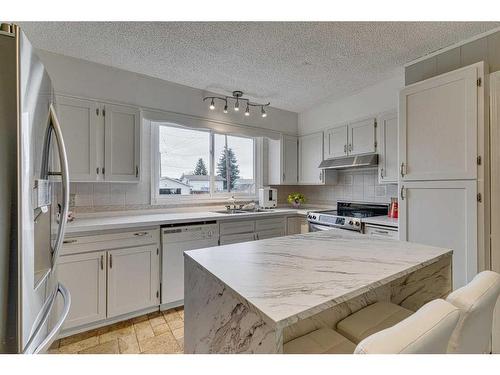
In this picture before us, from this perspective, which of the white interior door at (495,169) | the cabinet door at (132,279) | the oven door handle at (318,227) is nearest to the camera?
the white interior door at (495,169)

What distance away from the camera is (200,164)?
338 cm

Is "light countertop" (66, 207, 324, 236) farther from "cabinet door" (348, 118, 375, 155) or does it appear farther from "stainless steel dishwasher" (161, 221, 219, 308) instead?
"cabinet door" (348, 118, 375, 155)

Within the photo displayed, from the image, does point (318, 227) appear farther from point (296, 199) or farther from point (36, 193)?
point (36, 193)

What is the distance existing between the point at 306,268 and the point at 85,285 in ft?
6.27

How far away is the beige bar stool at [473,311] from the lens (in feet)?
2.52

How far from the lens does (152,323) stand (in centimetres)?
222

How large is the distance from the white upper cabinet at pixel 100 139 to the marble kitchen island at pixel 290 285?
5.46 feet

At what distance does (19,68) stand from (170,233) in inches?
72.6

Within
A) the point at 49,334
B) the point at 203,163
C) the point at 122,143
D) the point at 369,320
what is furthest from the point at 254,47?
the point at 49,334

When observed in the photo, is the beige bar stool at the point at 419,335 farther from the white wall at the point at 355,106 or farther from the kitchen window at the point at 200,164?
the kitchen window at the point at 200,164

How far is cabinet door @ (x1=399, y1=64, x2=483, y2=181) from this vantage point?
184 cm

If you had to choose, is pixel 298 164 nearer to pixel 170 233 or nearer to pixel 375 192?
pixel 375 192

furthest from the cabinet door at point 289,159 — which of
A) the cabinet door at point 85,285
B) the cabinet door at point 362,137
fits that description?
the cabinet door at point 85,285

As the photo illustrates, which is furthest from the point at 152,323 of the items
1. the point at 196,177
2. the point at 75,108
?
the point at 75,108
